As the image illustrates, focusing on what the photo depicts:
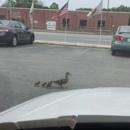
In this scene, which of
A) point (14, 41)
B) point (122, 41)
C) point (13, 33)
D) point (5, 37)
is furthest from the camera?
point (14, 41)

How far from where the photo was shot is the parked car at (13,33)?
14.5 m

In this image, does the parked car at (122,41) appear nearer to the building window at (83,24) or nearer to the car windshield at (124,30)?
the car windshield at (124,30)

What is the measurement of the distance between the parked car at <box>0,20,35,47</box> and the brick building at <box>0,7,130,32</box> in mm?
36263

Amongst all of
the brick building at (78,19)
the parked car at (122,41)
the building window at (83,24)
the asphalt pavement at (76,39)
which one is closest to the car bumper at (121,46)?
the parked car at (122,41)

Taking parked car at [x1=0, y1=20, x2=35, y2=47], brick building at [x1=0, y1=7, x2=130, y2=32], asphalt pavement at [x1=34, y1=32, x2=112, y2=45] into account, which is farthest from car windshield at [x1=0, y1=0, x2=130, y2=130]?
brick building at [x1=0, y1=7, x2=130, y2=32]

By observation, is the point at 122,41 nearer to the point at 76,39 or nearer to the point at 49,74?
the point at 49,74

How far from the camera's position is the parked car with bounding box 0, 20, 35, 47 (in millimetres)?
14523

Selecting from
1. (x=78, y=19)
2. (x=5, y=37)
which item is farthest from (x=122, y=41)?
(x=78, y=19)

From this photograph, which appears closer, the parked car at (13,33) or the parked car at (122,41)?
the parked car at (122,41)

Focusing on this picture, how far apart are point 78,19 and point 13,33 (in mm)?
40113

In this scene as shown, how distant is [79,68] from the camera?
9328 millimetres

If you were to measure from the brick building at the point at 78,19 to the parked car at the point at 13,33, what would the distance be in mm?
36263

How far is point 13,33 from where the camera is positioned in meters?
14.9

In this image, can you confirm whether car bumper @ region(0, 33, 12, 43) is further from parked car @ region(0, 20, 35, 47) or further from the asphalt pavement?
the asphalt pavement
